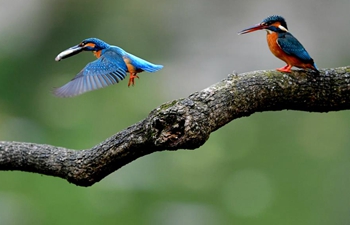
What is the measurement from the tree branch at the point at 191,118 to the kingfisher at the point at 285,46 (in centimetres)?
4

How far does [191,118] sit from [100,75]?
0.28 metres

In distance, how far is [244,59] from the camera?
730cm

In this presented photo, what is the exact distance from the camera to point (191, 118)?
1664 millimetres

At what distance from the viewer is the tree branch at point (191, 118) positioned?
1.65 m

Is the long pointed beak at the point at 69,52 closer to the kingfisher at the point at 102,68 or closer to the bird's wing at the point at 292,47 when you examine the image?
the kingfisher at the point at 102,68

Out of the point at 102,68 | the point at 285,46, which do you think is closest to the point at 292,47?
the point at 285,46

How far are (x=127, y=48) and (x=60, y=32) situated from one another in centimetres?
96

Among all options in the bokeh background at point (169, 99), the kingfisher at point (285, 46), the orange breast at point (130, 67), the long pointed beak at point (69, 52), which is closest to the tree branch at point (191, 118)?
the kingfisher at point (285, 46)

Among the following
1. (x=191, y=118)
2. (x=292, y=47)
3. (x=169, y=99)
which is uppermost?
(x=169, y=99)

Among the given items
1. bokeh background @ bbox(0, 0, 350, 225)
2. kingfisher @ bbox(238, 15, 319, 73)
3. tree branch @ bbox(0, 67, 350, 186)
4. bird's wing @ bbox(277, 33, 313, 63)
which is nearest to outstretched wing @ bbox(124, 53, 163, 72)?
tree branch @ bbox(0, 67, 350, 186)

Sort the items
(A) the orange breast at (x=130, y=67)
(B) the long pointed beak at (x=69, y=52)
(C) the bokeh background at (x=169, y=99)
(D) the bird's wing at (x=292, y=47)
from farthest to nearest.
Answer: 1. (C) the bokeh background at (x=169, y=99)
2. (D) the bird's wing at (x=292, y=47)
3. (A) the orange breast at (x=130, y=67)
4. (B) the long pointed beak at (x=69, y=52)

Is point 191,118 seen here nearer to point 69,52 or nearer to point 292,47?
point 69,52

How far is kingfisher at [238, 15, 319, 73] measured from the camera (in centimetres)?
195

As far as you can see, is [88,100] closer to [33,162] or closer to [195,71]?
[195,71]
